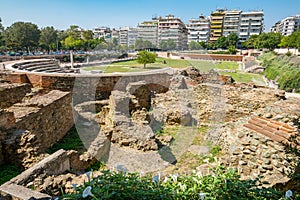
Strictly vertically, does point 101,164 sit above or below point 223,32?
below

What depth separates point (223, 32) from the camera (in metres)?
84.1

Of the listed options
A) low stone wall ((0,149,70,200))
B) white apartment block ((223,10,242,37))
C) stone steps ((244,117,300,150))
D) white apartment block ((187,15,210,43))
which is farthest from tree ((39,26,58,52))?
Answer: white apartment block ((223,10,242,37))

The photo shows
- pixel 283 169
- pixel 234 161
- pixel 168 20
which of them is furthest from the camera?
pixel 168 20

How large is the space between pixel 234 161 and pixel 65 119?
5.95 m

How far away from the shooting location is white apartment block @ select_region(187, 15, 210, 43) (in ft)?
285

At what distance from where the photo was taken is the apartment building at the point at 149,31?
9650 centimetres

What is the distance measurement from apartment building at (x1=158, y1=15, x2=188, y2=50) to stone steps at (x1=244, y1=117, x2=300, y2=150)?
8502 cm

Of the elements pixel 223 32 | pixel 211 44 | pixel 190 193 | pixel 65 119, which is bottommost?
pixel 65 119

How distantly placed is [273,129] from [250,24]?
3446 inches

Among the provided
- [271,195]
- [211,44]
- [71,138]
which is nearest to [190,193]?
[271,195]

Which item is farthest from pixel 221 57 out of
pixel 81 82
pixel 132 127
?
pixel 132 127

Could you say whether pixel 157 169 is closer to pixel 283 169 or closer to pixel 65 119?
pixel 283 169

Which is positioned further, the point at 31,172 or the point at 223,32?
the point at 223,32

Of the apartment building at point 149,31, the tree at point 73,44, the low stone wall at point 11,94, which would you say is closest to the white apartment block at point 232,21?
the apartment building at point 149,31
